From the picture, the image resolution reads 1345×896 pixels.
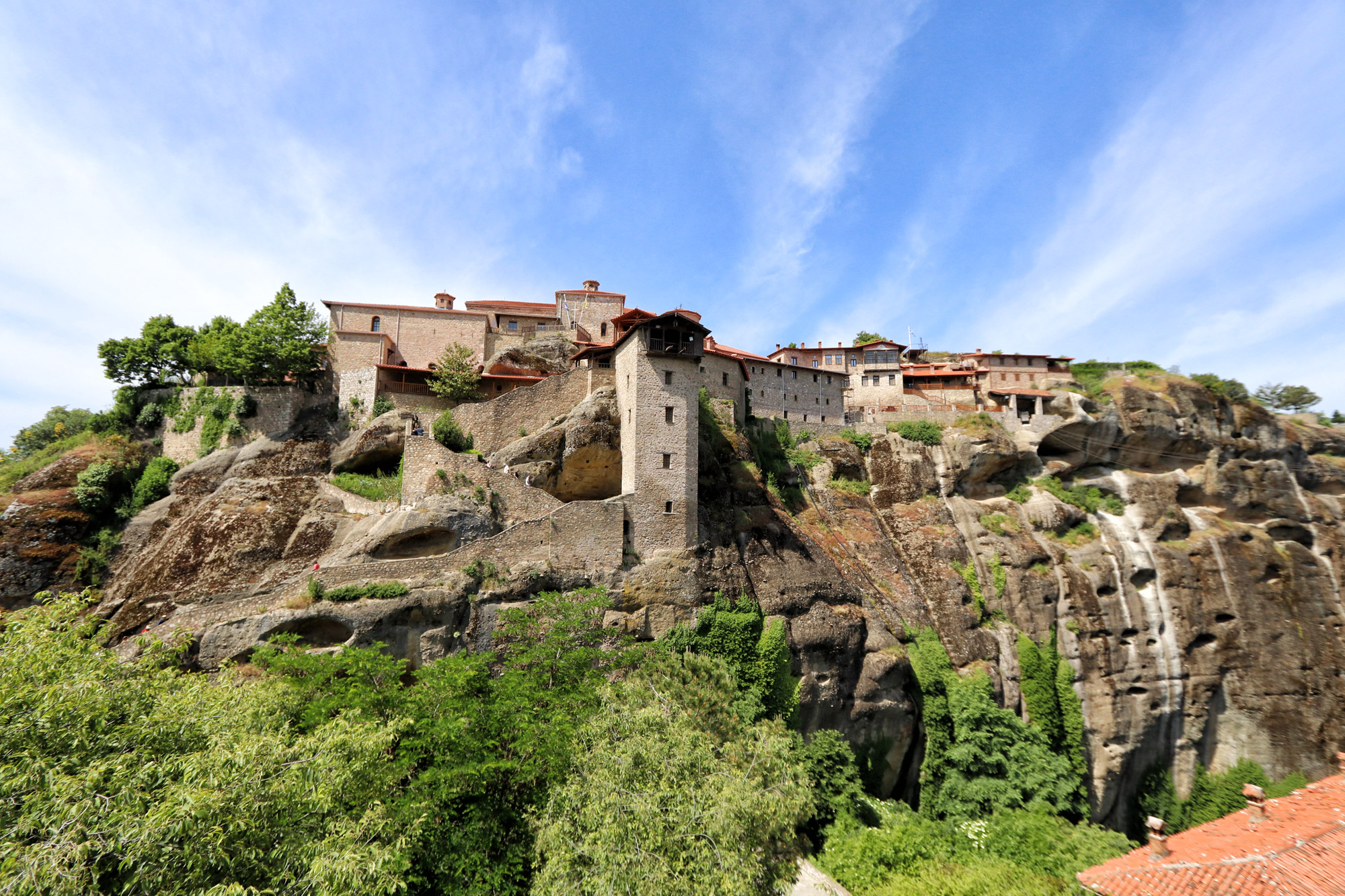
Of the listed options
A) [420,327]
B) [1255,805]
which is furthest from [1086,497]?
[420,327]

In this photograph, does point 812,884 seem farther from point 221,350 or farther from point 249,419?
point 221,350

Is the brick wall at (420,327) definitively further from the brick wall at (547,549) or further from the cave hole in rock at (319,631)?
the cave hole in rock at (319,631)

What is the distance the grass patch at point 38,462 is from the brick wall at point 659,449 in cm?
3007

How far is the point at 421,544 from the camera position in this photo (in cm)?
2664

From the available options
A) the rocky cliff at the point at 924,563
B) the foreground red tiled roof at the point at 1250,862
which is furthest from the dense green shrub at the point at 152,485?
the foreground red tiled roof at the point at 1250,862

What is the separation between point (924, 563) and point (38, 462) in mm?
50278

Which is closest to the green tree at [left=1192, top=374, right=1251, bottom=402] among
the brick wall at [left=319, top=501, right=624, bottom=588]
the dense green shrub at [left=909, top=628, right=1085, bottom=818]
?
the dense green shrub at [left=909, top=628, right=1085, bottom=818]

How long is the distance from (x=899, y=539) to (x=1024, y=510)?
33.4ft

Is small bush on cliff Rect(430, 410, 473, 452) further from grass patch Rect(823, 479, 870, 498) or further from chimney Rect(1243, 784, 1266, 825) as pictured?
chimney Rect(1243, 784, 1266, 825)

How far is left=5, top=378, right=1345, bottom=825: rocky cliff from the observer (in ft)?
81.3

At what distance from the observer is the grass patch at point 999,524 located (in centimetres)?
3997

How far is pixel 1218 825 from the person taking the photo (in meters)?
19.8

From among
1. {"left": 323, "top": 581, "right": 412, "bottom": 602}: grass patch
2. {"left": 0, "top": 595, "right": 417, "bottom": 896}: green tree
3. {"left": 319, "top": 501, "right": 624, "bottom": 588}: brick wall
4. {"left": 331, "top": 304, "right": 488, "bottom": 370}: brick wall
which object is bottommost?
{"left": 0, "top": 595, "right": 417, "bottom": 896}: green tree

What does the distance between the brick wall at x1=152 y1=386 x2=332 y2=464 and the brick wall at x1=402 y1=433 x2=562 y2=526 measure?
11569 mm
